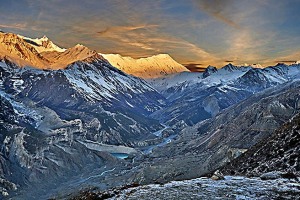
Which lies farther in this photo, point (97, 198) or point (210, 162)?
point (210, 162)

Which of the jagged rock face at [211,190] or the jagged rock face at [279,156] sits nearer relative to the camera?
the jagged rock face at [211,190]

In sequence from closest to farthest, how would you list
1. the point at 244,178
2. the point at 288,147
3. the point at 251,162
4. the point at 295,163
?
the point at 244,178, the point at 295,163, the point at 288,147, the point at 251,162

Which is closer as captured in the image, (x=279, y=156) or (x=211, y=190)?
(x=211, y=190)

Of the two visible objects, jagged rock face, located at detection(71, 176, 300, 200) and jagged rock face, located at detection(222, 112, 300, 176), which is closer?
jagged rock face, located at detection(71, 176, 300, 200)

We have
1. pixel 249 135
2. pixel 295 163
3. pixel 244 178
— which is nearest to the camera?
pixel 244 178

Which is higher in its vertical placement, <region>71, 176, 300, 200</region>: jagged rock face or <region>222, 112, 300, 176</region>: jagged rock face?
<region>71, 176, 300, 200</region>: jagged rock face

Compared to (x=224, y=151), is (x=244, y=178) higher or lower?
higher

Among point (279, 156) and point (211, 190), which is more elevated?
point (211, 190)

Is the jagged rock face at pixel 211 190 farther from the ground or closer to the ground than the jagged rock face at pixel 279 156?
farther from the ground

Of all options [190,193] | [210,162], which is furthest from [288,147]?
[210,162]

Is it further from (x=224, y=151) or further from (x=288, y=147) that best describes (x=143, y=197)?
(x=224, y=151)
